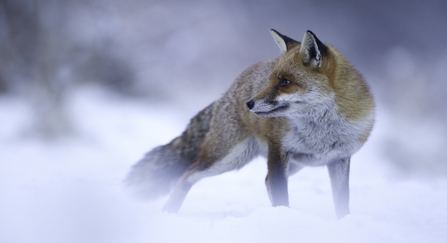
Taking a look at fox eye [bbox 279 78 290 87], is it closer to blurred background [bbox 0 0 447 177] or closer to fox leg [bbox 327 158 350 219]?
fox leg [bbox 327 158 350 219]

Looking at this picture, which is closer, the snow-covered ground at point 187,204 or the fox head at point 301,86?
the snow-covered ground at point 187,204

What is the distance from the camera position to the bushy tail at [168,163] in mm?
4500

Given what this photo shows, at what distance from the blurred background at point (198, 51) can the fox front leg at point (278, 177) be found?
16.7ft

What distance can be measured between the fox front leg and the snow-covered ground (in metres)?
0.30

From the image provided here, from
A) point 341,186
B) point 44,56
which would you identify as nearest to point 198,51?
point 44,56

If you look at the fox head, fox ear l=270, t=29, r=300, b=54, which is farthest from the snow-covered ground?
fox ear l=270, t=29, r=300, b=54

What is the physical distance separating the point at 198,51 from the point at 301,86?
9124 mm

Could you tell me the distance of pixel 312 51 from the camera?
11.2 feet

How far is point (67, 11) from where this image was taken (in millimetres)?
8930

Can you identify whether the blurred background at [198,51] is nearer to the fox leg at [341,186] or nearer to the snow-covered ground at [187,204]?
the snow-covered ground at [187,204]

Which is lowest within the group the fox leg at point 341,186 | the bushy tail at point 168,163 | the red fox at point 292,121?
the fox leg at point 341,186

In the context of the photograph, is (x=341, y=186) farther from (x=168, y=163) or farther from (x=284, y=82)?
(x=168, y=163)

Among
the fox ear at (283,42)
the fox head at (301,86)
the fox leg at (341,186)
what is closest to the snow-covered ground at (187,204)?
the fox leg at (341,186)

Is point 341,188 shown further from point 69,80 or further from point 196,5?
point 196,5
